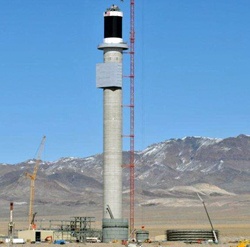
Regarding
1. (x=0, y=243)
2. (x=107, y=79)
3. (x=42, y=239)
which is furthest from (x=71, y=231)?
(x=107, y=79)

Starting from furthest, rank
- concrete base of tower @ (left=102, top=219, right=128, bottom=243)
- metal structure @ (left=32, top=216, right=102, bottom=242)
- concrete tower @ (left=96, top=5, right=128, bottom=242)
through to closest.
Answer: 1. metal structure @ (left=32, top=216, right=102, bottom=242)
2. concrete base of tower @ (left=102, top=219, right=128, bottom=243)
3. concrete tower @ (left=96, top=5, right=128, bottom=242)

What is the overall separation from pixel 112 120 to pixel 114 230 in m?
16.6

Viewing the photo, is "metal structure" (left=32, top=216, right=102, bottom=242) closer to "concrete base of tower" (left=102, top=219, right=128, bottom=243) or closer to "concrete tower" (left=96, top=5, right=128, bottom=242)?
"concrete base of tower" (left=102, top=219, right=128, bottom=243)

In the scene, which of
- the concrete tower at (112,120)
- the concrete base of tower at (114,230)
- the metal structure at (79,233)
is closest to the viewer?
the concrete tower at (112,120)

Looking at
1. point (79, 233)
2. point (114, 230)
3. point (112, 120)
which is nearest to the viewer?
point (112, 120)

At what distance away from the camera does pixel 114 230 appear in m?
152

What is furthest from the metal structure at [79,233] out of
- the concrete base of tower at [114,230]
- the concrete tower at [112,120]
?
the concrete tower at [112,120]

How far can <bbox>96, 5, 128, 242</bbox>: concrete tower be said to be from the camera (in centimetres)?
15088

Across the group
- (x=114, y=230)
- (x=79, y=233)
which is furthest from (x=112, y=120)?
(x=79, y=233)

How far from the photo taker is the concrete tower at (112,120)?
495ft

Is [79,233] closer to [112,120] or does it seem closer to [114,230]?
[114,230]

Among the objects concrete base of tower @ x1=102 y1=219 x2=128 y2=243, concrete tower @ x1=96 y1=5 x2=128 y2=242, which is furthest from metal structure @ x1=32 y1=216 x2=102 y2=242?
concrete tower @ x1=96 y1=5 x2=128 y2=242

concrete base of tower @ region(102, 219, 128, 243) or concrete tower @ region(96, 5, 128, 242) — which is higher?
concrete tower @ region(96, 5, 128, 242)

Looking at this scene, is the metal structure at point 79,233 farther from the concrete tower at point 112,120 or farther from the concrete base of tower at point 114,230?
the concrete tower at point 112,120
